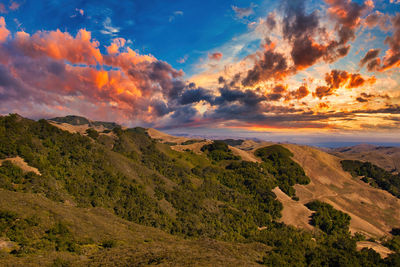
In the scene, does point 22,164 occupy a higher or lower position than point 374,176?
higher

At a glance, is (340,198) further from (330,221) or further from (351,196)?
(330,221)

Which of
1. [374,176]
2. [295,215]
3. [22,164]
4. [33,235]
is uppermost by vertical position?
[22,164]

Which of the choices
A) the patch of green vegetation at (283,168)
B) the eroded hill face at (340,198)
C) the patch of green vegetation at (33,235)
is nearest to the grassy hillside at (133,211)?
the patch of green vegetation at (33,235)

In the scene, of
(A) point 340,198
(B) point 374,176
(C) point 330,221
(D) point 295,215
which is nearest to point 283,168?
(A) point 340,198

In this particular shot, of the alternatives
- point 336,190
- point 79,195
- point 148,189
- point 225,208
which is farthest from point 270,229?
point 336,190

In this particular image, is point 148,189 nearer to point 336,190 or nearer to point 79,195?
point 79,195

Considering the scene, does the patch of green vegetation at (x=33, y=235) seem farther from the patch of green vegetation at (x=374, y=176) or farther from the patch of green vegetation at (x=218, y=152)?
the patch of green vegetation at (x=374, y=176)

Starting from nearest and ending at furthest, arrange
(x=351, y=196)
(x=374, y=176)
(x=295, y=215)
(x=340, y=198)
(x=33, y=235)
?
(x=33, y=235) < (x=295, y=215) < (x=340, y=198) < (x=351, y=196) < (x=374, y=176)
